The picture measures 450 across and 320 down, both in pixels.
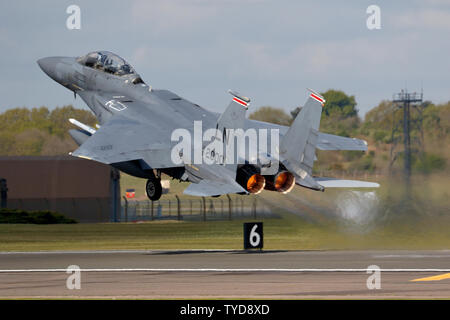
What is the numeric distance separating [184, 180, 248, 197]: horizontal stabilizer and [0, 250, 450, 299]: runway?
2137 millimetres

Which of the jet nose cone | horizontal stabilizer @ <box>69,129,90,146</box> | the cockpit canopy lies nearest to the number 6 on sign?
horizontal stabilizer @ <box>69,129,90,146</box>

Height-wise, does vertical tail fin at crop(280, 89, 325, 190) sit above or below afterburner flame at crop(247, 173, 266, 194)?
above

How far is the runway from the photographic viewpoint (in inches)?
688

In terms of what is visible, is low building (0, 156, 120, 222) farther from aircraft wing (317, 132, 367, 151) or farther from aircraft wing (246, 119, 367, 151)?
aircraft wing (317, 132, 367, 151)

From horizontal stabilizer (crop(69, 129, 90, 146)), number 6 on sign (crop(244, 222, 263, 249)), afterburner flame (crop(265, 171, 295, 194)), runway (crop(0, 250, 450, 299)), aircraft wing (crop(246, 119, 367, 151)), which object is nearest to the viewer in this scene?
runway (crop(0, 250, 450, 299))

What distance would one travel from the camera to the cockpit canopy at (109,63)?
3394 cm

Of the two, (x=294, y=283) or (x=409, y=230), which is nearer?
(x=294, y=283)

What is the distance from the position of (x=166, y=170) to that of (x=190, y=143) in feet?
6.09

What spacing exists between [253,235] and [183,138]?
4.40 m

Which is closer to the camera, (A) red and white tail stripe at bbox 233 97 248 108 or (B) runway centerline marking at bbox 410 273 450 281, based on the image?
(B) runway centerline marking at bbox 410 273 450 281

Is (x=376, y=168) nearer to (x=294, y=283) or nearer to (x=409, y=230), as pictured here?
(x=409, y=230)

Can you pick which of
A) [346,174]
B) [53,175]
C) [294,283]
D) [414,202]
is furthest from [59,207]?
[294,283]

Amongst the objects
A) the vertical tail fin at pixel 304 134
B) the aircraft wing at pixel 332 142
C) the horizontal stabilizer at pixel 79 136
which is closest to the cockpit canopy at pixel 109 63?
the horizontal stabilizer at pixel 79 136
